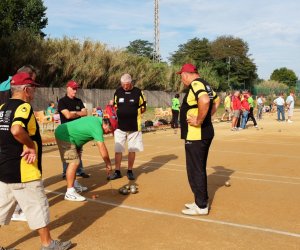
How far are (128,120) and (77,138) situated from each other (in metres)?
1.89

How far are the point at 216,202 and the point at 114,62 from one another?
3147 cm

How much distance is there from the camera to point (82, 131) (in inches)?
250

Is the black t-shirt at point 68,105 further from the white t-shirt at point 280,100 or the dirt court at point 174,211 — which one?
the white t-shirt at point 280,100

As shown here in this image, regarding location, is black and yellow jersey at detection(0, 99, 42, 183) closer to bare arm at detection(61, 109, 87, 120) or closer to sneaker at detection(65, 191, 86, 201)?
sneaker at detection(65, 191, 86, 201)

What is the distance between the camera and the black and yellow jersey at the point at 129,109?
8.20 metres

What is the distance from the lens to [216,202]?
649 centimetres

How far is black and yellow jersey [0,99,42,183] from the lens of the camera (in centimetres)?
406

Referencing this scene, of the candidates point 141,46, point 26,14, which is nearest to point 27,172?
point 26,14

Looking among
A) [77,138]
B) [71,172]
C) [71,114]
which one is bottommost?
[71,172]

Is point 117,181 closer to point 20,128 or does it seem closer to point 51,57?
point 20,128

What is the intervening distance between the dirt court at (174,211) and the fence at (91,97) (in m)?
15.5

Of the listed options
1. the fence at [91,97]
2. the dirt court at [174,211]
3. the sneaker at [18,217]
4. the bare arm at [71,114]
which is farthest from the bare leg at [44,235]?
the fence at [91,97]

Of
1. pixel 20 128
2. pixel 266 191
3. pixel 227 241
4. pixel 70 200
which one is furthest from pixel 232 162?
pixel 20 128

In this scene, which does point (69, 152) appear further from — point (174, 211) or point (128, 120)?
point (128, 120)
